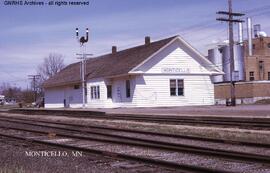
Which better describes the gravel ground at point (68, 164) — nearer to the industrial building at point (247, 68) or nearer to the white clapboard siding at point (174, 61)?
the white clapboard siding at point (174, 61)

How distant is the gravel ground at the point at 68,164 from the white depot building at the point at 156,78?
2928 cm

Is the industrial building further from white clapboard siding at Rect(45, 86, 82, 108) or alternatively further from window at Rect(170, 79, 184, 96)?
white clapboard siding at Rect(45, 86, 82, 108)

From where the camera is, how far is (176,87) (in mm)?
43312

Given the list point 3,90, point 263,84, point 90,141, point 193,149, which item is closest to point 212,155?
point 193,149

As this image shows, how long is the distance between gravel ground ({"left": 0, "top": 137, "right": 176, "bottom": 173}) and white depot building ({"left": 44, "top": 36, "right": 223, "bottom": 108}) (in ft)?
96.0

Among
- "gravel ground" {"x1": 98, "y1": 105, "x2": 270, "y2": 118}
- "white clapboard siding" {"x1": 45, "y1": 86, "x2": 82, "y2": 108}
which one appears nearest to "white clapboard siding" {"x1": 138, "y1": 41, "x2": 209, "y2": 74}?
"gravel ground" {"x1": 98, "y1": 105, "x2": 270, "y2": 118}

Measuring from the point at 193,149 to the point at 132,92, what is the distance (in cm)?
2992

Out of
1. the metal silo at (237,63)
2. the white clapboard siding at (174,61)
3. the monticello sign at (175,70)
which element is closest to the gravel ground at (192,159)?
the white clapboard siding at (174,61)

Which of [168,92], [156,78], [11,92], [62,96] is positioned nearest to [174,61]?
[156,78]

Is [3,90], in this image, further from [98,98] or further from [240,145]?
[240,145]

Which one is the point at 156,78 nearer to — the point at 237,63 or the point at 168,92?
the point at 168,92

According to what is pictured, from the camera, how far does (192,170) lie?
351 inches

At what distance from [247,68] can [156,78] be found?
34506mm

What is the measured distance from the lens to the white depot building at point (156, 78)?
42.0 m
